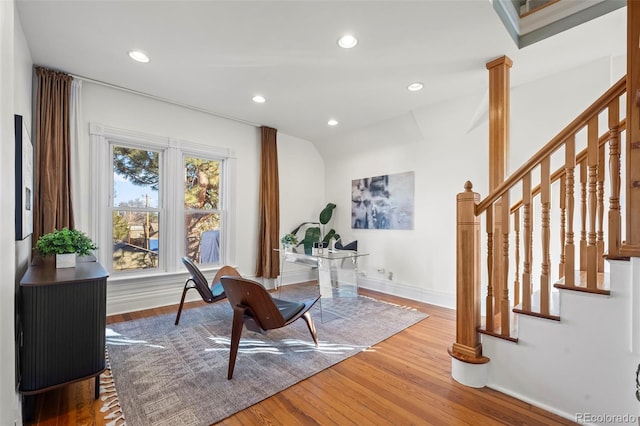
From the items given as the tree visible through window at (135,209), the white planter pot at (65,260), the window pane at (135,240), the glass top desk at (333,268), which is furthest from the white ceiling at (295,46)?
the glass top desk at (333,268)

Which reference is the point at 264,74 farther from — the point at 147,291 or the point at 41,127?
the point at 147,291

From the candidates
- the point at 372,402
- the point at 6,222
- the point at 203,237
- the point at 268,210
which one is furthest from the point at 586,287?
the point at 203,237

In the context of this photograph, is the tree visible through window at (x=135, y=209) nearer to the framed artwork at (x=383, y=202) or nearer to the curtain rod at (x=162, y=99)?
the curtain rod at (x=162, y=99)

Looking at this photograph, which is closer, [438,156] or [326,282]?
[438,156]

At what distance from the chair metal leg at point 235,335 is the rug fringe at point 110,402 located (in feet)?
2.12

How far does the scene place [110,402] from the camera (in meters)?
1.83

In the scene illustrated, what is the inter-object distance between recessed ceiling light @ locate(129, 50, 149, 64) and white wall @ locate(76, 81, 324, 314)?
98 centimetres

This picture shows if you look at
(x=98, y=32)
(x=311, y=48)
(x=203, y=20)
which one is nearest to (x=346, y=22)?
(x=311, y=48)

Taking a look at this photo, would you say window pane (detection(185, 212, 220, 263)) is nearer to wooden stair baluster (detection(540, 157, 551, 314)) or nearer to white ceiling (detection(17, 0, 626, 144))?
white ceiling (detection(17, 0, 626, 144))

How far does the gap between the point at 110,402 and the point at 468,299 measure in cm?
248

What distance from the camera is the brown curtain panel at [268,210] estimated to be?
4.55 metres

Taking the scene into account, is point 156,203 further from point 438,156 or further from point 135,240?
point 438,156

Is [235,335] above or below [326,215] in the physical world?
below

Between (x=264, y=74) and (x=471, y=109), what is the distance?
2422 mm
